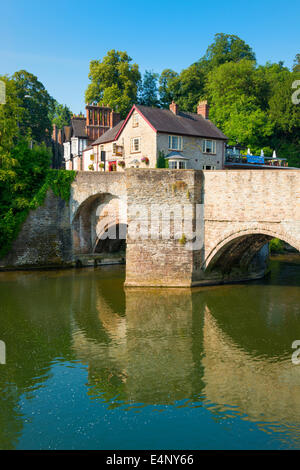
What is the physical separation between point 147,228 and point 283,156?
3135 cm

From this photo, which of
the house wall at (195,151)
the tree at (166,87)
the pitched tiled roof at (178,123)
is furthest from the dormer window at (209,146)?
the tree at (166,87)

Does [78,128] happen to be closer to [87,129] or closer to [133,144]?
[87,129]

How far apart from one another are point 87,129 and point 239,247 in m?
34.6

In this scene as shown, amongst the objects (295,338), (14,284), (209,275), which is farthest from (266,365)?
(14,284)

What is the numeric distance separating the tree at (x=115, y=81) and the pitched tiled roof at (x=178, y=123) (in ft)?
63.3

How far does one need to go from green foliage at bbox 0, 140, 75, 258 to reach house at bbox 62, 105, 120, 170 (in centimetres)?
1795

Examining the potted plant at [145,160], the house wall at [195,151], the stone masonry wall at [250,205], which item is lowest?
the stone masonry wall at [250,205]

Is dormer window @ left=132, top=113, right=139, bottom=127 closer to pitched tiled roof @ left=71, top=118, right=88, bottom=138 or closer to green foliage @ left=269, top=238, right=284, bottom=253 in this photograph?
green foliage @ left=269, top=238, right=284, bottom=253

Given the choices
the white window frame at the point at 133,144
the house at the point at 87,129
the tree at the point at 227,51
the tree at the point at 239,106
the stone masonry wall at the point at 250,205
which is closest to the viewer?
the stone masonry wall at the point at 250,205

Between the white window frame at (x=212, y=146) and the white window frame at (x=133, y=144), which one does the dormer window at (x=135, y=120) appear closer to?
the white window frame at (x=133, y=144)

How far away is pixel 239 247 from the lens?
23.4m

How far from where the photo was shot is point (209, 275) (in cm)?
2383

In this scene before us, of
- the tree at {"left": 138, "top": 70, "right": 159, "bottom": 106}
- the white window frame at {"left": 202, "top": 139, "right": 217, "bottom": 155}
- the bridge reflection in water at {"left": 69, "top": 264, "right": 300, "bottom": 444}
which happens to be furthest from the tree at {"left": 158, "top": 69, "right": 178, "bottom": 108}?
the bridge reflection in water at {"left": 69, "top": 264, "right": 300, "bottom": 444}

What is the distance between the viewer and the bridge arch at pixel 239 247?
20.7 meters
